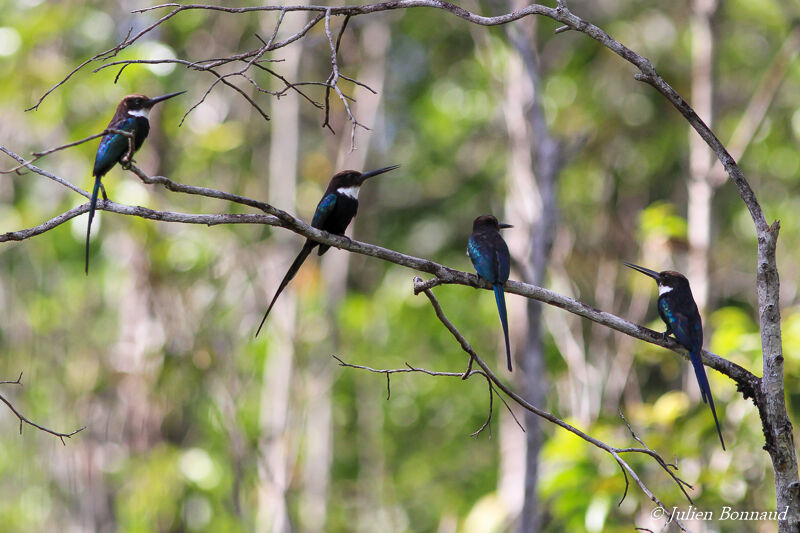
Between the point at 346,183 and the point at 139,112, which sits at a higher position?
the point at 139,112

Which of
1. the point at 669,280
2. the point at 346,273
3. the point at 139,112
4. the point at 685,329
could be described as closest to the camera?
the point at 685,329

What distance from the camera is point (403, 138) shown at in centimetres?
1501

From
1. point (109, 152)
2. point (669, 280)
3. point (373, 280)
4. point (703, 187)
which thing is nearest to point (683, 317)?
point (669, 280)

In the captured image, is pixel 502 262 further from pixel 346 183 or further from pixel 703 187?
pixel 703 187

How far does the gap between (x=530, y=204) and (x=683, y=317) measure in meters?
3.59

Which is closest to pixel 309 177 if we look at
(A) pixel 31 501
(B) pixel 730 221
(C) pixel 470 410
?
(C) pixel 470 410

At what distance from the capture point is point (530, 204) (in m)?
8.77

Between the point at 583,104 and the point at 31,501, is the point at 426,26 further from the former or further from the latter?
the point at 31,501

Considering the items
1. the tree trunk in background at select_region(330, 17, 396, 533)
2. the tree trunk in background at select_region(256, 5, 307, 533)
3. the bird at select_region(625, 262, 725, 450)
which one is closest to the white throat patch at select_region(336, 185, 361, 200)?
the bird at select_region(625, 262, 725, 450)

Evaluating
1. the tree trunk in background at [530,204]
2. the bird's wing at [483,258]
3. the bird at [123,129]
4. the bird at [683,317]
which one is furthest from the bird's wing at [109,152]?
the tree trunk in background at [530,204]

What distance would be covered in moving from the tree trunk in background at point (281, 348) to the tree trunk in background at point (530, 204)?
2184mm

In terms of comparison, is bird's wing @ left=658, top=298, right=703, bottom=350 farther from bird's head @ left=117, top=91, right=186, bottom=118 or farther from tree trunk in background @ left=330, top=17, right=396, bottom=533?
tree trunk in background @ left=330, top=17, right=396, bottom=533

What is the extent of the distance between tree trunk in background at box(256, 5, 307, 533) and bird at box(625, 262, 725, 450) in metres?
3.77

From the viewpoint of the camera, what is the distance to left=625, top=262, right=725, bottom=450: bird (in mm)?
4824
